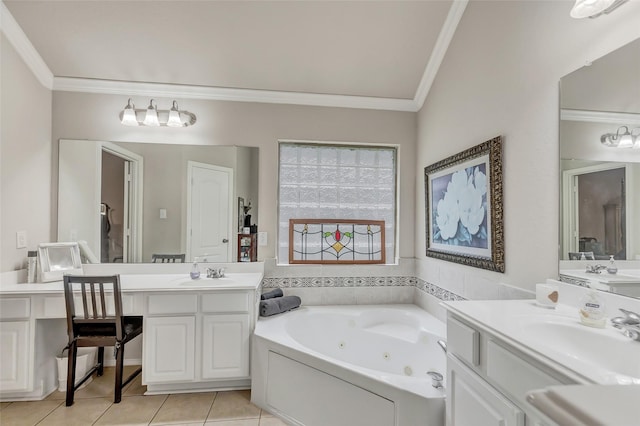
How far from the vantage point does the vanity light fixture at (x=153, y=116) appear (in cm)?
275

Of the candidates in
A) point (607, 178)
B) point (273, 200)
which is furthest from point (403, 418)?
point (273, 200)

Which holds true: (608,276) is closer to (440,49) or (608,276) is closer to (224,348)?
(440,49)

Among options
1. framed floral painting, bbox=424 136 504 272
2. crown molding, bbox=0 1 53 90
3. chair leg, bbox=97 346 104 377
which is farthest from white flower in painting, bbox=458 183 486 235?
crown molding, bbox=0 1 53 90

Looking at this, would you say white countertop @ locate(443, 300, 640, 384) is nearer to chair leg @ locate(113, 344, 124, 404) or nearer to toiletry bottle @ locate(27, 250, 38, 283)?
chair leg @ locate(113, 344, 124, 404)

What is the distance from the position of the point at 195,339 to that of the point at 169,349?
0.20 metres

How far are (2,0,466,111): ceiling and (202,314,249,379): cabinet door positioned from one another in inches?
79.3

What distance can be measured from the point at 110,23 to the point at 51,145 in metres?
1.24

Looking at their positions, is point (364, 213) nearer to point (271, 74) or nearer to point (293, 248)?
point (293, 248)

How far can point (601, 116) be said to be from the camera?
1.36m

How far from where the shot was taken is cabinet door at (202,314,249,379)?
93.7 inches

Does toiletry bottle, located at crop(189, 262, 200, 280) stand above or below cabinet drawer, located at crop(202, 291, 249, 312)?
above

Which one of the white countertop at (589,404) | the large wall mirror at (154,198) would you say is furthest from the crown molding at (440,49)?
the white countertop at (589,404)

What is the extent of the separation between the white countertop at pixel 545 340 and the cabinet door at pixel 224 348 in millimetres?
1591

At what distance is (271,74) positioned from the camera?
9.34 ft
